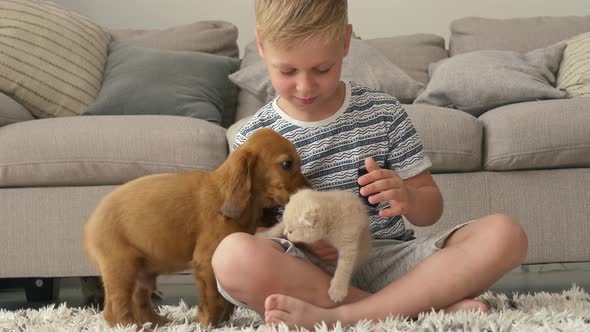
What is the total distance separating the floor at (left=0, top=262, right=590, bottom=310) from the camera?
2.25 m

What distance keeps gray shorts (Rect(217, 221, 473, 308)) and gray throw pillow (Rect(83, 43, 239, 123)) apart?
4.29 ft

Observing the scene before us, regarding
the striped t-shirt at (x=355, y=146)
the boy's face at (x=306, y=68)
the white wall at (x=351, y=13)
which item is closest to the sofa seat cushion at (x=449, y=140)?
the striped t-shirt at (x=355, y=146)

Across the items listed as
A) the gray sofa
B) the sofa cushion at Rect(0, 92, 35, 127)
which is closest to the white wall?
the sofa cushion at Rect(0, 92, 35, 127)

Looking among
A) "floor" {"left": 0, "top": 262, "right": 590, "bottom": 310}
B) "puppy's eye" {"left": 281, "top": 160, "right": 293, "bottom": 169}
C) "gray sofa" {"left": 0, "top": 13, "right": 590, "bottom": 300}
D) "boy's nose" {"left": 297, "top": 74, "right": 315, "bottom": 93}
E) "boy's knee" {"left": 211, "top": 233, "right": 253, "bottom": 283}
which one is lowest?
"floor" {"left": 0, "top": 262, "right": 590, "bottom": 310}

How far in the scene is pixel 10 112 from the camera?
2.29 meters

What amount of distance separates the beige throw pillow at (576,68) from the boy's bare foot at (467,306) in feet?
4.80

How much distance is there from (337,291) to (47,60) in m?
→ 1.73

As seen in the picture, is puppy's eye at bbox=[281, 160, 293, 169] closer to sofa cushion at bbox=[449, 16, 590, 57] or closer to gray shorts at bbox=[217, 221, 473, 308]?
gray shorts at bbox=[217, 221, 473, 308]

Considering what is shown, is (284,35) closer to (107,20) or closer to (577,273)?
(577,273)

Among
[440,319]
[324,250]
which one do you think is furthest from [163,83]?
[440,319]

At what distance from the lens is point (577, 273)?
2752 millimetres

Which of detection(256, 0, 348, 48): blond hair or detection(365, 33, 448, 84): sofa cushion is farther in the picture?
detection(365, 33, 448, 84): sofa cushion

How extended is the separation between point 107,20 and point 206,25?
1.89 ft

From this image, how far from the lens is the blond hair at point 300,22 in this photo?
4.34 feet
